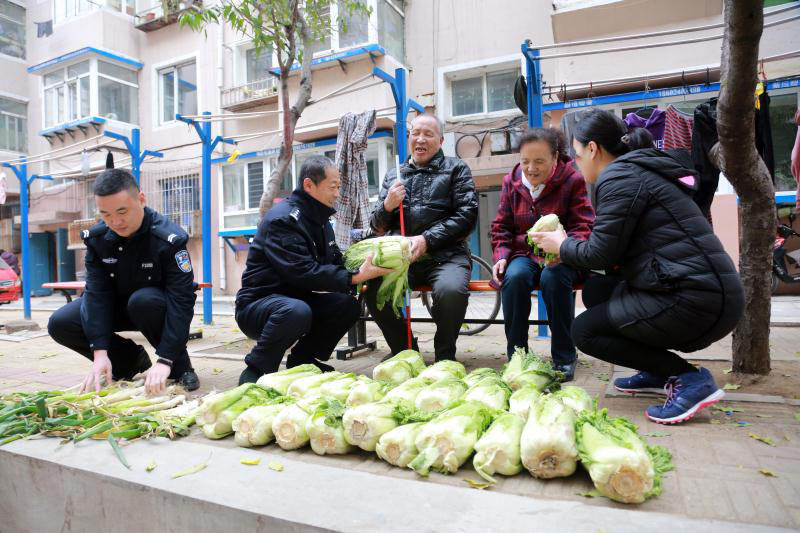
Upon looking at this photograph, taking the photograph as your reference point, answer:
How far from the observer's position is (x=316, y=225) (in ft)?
12.6

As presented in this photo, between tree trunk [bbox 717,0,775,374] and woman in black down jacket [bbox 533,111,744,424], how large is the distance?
0.65 m

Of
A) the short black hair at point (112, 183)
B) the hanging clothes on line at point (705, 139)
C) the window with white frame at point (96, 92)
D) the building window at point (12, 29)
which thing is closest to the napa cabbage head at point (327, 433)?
the short black hair at point (112, 183)

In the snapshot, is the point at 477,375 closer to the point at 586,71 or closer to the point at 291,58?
the point at 291,58

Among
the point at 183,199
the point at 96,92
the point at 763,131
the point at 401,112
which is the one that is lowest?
the point at 763,131

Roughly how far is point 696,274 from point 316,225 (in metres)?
2.48

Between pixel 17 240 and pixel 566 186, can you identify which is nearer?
pixel 566 186

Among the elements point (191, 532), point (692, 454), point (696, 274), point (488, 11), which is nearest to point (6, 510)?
point (191, 532)

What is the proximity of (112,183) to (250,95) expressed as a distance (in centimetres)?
1292

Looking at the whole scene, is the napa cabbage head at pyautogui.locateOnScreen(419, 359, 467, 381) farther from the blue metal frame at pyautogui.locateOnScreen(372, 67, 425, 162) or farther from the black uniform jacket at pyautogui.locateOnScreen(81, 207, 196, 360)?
the blue metal frame at pyautogui.locateOnScreen(372, 67, 425, 162)

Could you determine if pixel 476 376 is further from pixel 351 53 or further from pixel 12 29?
pixel 12 29

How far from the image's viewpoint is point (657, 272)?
260 centimetres

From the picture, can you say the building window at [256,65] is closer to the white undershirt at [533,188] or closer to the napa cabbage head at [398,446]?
the white undershirt at [533,188]

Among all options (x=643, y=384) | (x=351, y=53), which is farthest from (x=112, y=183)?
(x=351, y=53)

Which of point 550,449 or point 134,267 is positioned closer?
point 550,449
